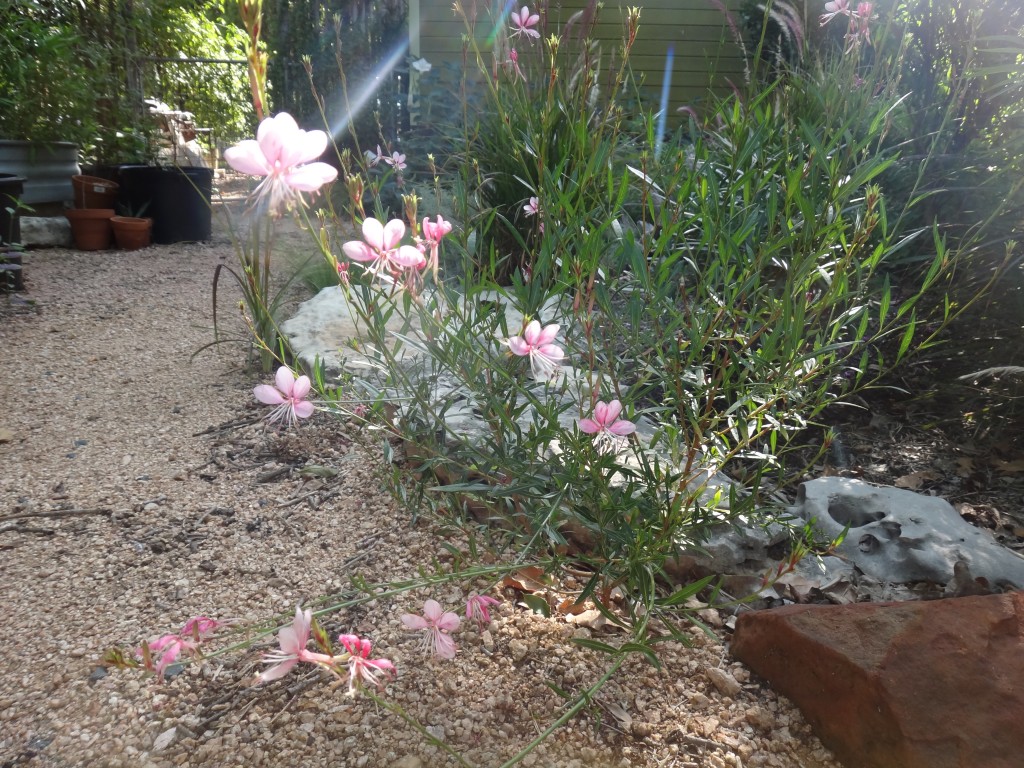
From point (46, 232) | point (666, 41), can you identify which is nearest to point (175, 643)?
point (46, 232)

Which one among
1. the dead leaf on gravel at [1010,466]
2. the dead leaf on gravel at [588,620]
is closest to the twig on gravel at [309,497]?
the dead leaf on gravel at [588,620]

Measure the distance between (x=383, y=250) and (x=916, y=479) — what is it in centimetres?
192

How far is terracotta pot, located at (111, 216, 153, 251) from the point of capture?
5.50m

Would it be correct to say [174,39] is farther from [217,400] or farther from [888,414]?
[888,414]

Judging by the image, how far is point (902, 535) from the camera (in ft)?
6.23

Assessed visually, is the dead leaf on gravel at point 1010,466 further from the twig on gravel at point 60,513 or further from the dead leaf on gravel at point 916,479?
the twig on gravel at point 60,513

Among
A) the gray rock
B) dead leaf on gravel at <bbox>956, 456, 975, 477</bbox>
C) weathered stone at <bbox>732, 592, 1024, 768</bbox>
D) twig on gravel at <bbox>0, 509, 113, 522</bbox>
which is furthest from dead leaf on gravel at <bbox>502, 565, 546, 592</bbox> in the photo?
the gray rock

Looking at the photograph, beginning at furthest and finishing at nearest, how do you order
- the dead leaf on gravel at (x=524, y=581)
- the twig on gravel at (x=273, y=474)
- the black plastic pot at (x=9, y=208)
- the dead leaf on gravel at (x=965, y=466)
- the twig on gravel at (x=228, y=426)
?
the black plastic pot at (x=9, y=208)
the twig on gravel at (x=228, y=426)
the dead leaf on gravel at (x=965, y=466)
the twig on gravel at (x=273, y=474)
the dead leaf on gravel at (x=524, y=581)

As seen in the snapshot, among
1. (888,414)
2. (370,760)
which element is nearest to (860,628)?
(370,760)

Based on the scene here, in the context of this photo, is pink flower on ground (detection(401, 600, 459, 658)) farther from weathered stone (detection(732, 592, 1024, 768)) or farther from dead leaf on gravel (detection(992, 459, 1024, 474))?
dead leaf on gravel (detection(992, 459, 1024, 474))

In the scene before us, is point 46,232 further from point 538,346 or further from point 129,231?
point 538,346

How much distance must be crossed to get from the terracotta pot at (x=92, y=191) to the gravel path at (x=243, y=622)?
3.29 metres

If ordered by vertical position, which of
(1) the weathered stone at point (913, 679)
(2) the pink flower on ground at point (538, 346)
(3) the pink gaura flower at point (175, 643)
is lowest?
(1) the weathered stone at point (913, 679)

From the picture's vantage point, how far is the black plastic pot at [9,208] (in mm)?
4324
